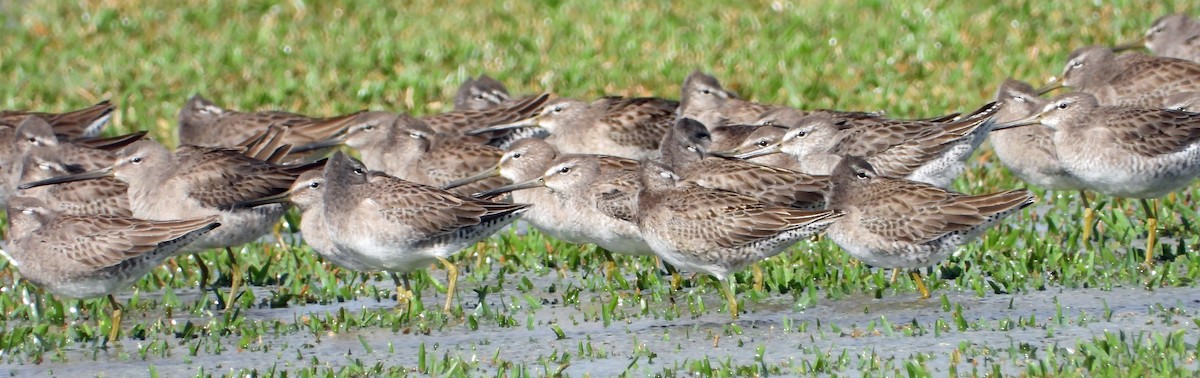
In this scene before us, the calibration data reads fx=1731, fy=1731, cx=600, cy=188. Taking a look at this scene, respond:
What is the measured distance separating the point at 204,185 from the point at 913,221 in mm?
4727

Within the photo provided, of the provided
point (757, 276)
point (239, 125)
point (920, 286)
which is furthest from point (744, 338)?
point (239, 125)

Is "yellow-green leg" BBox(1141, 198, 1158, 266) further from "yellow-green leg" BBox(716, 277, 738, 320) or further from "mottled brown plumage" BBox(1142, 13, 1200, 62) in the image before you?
"mottled brown plumage" BBox(1142, 13, 1200, 62)

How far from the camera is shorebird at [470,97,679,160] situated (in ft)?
46.3

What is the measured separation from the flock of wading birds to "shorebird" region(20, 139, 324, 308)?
0.6 inches

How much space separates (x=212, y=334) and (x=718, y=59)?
30.7 feet

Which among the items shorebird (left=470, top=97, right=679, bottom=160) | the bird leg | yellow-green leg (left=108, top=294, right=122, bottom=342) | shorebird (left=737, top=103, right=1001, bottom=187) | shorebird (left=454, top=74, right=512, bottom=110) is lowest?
yellow-green leg (left=108, top=294, right=122, bottom=342)

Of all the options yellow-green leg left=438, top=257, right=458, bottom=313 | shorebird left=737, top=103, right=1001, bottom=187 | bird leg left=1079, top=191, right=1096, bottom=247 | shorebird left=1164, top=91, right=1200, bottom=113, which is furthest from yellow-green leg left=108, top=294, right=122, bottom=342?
shorebird left=1164, top=91, right=1200, bottom=113

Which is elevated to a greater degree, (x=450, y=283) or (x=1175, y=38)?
(x=1175, y=38)

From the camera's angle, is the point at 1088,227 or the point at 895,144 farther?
the point at 895,144

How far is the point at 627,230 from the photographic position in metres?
Result: 11.0

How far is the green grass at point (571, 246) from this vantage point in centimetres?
910

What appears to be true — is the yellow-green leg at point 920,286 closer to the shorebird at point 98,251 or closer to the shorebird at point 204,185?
the shorebird at point 98,251

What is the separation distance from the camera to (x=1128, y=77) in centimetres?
1396

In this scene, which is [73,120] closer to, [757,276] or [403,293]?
[403,293]
